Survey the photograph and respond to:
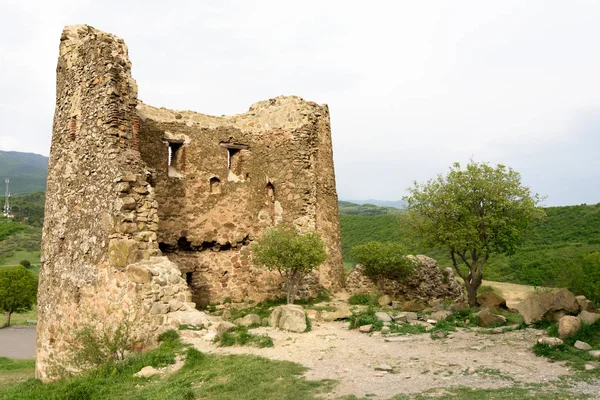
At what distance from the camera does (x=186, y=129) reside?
15531 millimetres

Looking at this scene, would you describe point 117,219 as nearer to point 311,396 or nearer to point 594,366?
point 311,396

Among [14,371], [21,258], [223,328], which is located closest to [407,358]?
[223,328]

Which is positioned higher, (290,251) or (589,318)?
(290,251)

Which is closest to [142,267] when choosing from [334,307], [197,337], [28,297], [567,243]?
[197,337]

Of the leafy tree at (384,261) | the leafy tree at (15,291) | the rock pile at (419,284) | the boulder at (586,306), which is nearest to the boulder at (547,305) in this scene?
the boulder at (586,306)

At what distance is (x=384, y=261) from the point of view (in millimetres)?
17234

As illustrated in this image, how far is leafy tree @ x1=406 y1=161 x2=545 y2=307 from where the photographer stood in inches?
595

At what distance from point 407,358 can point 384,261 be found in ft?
31.3

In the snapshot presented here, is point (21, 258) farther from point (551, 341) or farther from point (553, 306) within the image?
point (551, 341)

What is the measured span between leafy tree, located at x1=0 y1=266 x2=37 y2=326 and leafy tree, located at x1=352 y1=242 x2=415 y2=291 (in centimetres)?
2631

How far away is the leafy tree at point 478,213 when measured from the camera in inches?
595

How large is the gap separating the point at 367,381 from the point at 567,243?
32322 millimetres

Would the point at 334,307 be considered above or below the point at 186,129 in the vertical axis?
below

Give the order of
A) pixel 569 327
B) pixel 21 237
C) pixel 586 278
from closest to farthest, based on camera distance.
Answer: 1. pixel 569 327
2. pixel 586 278
3. pixel 21 237
